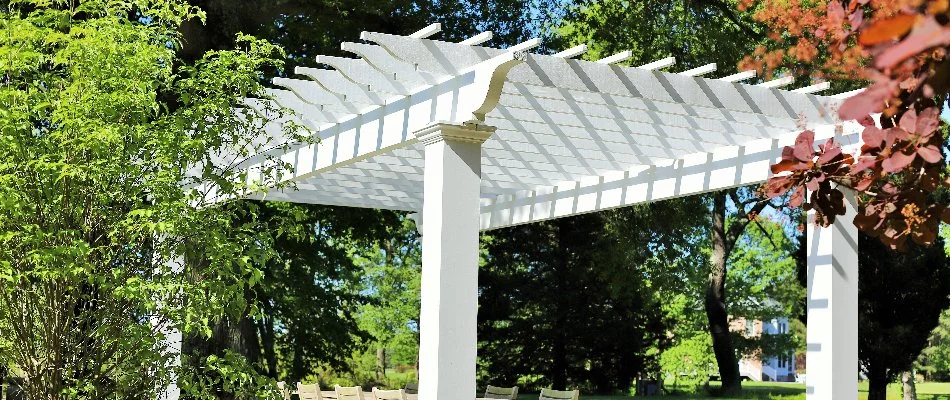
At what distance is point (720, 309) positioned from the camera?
23547 mm

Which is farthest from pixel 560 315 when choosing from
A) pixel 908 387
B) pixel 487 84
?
pixel 487 84

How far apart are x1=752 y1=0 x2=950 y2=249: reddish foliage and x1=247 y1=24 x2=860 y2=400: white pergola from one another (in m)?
1.47

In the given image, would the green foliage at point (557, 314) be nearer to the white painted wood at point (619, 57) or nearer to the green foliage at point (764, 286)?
the green foliage at point (764, 286)

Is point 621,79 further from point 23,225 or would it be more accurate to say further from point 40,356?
point 40,356

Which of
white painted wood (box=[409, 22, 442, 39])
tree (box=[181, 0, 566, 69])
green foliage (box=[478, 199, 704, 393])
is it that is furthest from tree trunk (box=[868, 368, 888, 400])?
white painted wood (box=[409, 22, 442, 39])

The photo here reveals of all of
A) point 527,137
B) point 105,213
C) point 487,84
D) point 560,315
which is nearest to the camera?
point 487,84

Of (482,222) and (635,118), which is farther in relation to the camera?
(482,222)

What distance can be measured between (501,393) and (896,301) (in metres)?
7.08

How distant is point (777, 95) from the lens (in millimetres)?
7328

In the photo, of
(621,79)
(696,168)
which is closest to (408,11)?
(696,168)

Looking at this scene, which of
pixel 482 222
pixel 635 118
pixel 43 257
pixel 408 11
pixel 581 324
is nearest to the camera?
pixel 43 257

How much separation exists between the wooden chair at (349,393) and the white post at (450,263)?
17.7 ft

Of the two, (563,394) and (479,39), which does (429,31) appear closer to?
(479,39)

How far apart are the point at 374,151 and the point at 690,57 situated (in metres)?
10.6
